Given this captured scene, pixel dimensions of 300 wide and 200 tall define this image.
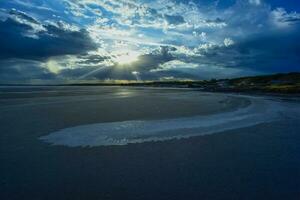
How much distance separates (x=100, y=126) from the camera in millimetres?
16844

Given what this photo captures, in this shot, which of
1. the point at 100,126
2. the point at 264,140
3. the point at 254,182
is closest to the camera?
the point at 254,182

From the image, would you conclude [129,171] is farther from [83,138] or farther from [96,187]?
[83,138]

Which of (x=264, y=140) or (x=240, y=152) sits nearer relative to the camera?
(x=240, y=152)

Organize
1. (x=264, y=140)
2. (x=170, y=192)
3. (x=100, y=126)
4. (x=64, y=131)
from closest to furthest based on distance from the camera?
(x=170, y=192), (x=264, y=140), (x=64, y=131), (x=100, y=126)

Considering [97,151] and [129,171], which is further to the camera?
[97,151]

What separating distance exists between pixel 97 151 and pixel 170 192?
4740 millimetres

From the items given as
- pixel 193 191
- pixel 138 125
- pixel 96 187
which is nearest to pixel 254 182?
pixel 193 191

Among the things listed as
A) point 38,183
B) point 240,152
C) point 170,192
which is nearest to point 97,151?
point 38,183

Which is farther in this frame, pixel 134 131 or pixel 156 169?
pixel 134 131

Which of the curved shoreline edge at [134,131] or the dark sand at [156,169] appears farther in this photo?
the curved shoreline edge at [134,131]

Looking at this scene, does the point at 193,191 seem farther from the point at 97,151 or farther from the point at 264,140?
the point at 264,140

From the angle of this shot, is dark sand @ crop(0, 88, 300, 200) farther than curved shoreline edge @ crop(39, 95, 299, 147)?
No

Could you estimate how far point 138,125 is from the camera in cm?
1731

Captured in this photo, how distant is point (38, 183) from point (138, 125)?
10.1 metres
